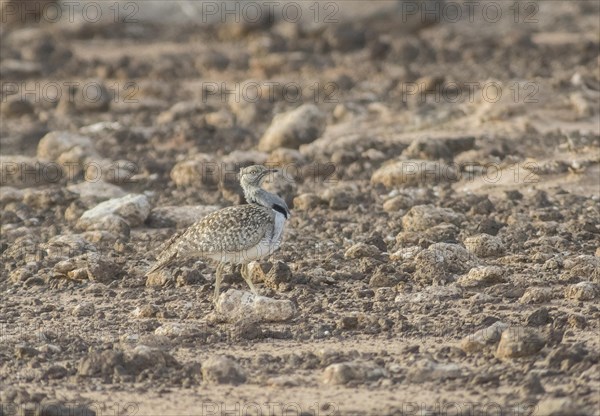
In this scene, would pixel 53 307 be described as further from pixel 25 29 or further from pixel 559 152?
pixel 25 29

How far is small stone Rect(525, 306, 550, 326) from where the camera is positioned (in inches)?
314

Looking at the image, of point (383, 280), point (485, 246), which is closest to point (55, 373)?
point (383, 280)

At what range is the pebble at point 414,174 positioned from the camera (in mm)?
12117

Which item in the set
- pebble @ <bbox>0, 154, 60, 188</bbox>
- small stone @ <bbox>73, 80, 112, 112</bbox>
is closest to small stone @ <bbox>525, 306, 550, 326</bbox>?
pebble @ <bbox>0, 154, 60, 188</bbox>

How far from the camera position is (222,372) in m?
7.29

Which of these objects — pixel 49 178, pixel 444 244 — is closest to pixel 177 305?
pixel 444 244

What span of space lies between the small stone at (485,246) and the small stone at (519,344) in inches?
94.9

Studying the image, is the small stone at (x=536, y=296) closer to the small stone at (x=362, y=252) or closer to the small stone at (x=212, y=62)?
the small stone at (x=362, y=252)

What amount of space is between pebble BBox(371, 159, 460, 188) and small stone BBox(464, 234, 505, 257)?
2273 millimetres

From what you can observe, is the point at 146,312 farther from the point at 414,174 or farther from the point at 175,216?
the point at 414,174

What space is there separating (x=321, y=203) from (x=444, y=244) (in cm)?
224

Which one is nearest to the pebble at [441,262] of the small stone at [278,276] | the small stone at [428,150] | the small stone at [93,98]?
the small stone at [278,276]

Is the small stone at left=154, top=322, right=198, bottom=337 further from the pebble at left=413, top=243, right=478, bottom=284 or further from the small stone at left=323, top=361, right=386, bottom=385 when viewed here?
the pebble at left=413, top=243, right=478, bottom=284

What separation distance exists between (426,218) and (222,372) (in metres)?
3.73
